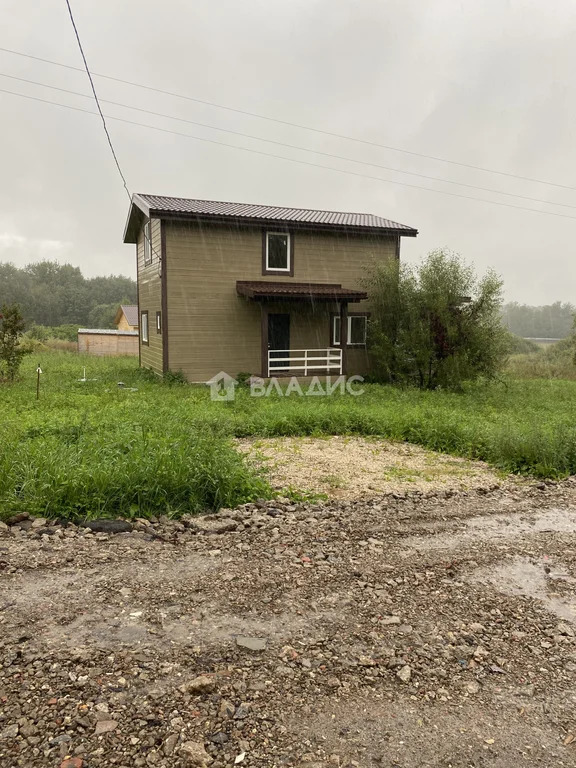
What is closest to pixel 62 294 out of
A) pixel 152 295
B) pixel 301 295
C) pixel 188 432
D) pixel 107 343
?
pixel 107 343

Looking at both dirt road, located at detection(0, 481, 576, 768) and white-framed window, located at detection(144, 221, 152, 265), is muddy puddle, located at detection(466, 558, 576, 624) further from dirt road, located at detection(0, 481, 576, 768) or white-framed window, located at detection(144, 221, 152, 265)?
white-framed window, located at detection(144, 221, 152, 265)

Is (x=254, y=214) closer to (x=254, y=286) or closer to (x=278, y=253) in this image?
(x=278, y=253)

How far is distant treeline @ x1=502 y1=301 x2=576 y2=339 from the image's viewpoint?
9331cm

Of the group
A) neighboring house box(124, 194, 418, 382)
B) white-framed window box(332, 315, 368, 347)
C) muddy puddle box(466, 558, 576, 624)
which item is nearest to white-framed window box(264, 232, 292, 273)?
neighboring house box(124, 194, 418, 382)

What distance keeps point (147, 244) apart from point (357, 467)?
14.3 m

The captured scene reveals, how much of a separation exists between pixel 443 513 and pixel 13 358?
13651mm

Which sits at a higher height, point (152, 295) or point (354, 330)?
point (152, 295)

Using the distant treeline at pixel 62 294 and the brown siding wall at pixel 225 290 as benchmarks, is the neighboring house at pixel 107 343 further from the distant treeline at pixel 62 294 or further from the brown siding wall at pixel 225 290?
the distant treeline at pixel 62 294

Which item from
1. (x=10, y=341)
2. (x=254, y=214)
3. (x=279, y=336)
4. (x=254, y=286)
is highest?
(x=254, y=214)

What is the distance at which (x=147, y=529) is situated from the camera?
491 centimetres

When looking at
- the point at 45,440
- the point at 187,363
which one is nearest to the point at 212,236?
the point at 187,363

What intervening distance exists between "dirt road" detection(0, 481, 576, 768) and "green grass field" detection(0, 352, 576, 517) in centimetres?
66

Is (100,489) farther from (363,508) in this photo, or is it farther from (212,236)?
(212,236)

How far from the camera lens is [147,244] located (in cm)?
1888
